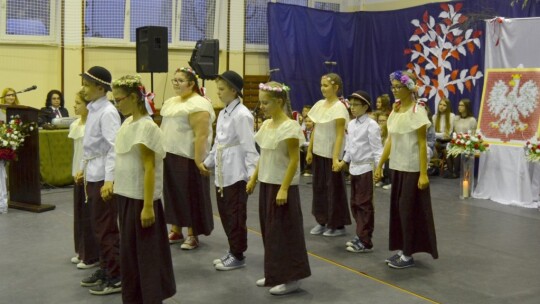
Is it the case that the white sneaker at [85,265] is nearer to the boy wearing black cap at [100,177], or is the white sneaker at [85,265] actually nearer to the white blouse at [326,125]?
the boy wearing black cap at [100,177]

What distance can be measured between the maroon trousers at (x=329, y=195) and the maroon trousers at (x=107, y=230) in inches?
83.3

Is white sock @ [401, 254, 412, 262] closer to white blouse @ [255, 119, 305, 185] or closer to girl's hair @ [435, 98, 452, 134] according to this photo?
white blouse @ [255, 119, 305, 185]

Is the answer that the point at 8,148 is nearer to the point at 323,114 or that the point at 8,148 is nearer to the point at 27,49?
the point at 323,114

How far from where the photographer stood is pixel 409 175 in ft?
15.9

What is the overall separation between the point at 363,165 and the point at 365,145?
0.16 meters

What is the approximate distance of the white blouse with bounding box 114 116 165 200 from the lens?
11.8 feet

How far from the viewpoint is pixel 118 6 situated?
431 inches

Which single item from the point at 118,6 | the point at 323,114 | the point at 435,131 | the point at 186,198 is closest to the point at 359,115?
the point at 323,114

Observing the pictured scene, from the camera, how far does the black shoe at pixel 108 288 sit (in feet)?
14.0

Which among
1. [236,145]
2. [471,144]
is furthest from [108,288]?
[471,144]

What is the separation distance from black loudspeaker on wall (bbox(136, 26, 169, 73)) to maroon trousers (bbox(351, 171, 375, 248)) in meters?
5.31

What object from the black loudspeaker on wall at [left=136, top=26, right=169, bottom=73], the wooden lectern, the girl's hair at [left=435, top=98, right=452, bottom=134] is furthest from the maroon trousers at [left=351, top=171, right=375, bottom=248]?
the black loudspeaker on wall at [left=136, top=26, right=169, bottom=73]

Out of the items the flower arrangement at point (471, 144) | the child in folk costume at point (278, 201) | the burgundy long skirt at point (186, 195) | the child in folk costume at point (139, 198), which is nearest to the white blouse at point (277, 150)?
the child in folk costume at point (278, 201)

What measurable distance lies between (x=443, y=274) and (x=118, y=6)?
25.7ft
